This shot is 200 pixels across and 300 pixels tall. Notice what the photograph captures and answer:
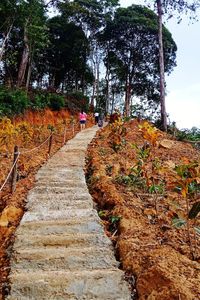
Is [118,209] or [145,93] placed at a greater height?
[145,93]

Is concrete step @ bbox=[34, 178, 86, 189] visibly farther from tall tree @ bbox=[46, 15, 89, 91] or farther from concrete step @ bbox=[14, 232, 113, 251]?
tall tree @ bbox=[46, 15, 89, 91]

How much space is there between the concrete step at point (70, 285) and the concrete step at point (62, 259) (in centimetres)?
12

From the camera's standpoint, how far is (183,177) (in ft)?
15.2

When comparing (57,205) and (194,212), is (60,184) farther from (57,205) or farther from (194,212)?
(194,212)

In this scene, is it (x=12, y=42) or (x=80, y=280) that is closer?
(x=80, y=280)

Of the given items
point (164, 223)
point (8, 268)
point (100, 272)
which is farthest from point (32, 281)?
point (164, 223)

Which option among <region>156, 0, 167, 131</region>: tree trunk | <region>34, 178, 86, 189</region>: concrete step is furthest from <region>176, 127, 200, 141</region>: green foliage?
<region>34, 178, 86, 189</region>: concrete step

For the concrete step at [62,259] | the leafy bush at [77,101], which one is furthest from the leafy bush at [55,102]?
the concrete step at [62,259]

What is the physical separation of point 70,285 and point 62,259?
1.84 ft

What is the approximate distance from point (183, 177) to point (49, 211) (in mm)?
2291

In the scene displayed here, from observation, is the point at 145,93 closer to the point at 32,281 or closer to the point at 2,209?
the point at 2,209

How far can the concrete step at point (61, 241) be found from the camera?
477 centimetres

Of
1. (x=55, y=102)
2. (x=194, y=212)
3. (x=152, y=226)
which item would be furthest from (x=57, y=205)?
(x=55, y=102)

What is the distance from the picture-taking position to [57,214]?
5840 millimetres
